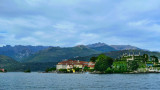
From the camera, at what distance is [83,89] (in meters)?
92.5

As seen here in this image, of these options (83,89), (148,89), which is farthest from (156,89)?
(83,89)

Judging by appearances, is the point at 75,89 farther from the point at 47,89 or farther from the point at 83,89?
the point at 47,89

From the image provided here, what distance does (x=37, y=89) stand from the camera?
94500 mm

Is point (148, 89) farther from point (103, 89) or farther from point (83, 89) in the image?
point (83, 89)

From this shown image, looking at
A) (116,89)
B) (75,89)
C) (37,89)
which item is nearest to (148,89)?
(116,89)

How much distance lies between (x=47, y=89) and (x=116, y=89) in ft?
86.3

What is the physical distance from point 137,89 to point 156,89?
22.2 ft

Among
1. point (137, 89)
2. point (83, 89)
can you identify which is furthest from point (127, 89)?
point (83, 89)

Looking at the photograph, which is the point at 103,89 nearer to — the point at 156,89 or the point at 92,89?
the point at 92,89

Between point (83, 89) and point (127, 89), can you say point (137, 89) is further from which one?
point (83, 89)

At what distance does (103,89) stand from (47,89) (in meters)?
21.5

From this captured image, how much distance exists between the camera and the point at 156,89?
294 ft

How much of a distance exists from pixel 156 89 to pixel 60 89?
35799 millimetres

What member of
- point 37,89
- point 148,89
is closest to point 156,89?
point 148,89
